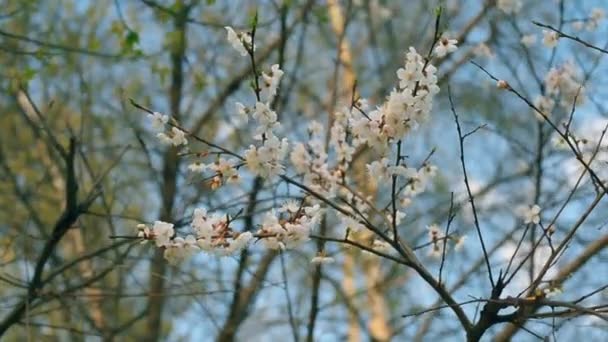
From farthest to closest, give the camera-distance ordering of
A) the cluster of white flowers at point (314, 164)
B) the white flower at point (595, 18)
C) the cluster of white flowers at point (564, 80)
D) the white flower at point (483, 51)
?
the white flower at point (483, 51) → the white flower at point (595, 18) → the cluster of white flowers at point (564, 80) → the cluster of white flowers at point (314, 164)

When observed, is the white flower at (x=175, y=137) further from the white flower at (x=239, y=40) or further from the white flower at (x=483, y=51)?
the white flower at (x=483, y=51)

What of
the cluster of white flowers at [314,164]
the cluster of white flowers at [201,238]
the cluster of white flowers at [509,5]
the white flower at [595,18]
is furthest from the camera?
the cluster of white flowers at [509,5]

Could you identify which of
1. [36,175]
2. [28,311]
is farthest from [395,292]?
[28,311]

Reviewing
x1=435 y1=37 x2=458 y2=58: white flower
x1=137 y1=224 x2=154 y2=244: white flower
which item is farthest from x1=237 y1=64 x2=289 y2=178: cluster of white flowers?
x1=435 y1=37 x2=458 y2=58: white flower

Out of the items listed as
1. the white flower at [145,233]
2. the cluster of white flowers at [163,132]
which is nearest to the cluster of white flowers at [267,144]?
the cluster of white flowers at [163,132]

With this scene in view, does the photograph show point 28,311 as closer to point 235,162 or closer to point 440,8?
point 235,162

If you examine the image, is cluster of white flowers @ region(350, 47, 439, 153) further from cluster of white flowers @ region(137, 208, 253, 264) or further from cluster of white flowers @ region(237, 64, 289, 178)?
cluster of white flowers @ region(137, 208, 253, 264)
